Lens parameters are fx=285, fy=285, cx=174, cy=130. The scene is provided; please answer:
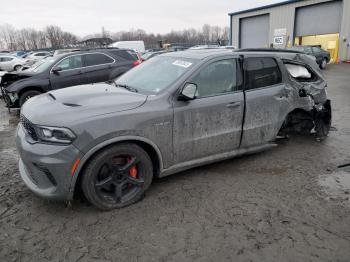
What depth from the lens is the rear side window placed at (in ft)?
13.0

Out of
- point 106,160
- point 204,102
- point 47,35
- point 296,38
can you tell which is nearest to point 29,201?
point 106,160

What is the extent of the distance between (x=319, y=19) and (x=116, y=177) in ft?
88.4

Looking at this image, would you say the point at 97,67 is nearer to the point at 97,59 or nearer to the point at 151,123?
the point at 97,59

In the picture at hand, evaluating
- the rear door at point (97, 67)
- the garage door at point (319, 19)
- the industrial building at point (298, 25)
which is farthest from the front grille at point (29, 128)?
the garage door at point (319, 19)

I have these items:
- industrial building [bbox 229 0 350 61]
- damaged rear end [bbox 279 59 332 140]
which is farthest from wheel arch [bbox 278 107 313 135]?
industrial building [bbox 229 0 350 61]

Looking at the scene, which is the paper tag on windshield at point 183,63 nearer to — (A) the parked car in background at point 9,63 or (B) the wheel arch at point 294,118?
(B) the wheel arch at point 294,118

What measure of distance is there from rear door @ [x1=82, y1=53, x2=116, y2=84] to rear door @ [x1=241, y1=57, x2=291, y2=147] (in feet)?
18.2

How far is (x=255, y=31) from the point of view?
30.2m

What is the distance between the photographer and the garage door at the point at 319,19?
2339 cm

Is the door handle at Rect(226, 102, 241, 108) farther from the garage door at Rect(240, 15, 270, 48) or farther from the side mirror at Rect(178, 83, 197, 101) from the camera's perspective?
the garage door at Rect(240, 15, 270, 48)

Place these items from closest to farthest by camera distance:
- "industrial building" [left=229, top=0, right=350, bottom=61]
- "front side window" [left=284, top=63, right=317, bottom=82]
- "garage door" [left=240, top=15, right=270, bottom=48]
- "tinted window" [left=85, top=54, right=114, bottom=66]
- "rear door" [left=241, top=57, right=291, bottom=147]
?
1. "rear door" [left=241, top=57, right=291, bottom=147]
2. "front side window" [left=284, top=63, right=317, bottom=82]
3. "tinted window" [left=85, top=54, right=114, bottom=66]
4. "industrial building" [left=229, top=0, right=350, bottom=61]
5. "garage door" [left=240, top=15, right=270, bottom=48]

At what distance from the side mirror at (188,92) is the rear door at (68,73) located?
5638mm

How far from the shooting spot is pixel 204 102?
3514 mm

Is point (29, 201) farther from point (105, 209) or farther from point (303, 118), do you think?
point (303, 118)
